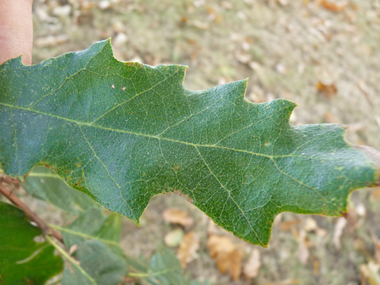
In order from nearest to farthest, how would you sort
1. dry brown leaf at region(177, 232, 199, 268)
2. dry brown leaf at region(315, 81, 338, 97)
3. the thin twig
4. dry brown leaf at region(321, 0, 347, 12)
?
the thin twig, dry brown leaf at region(177, 232, 199, 268), dry brown leaf at region(315, 81, 338, 97), dry brown leaf at region(321, 0, 347, 12)

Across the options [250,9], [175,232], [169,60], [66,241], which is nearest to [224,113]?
[66,241]

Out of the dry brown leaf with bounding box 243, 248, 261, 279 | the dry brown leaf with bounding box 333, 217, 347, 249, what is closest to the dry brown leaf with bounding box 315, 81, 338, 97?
the dry brown leaf with bounding box 333, 217, 347, 249

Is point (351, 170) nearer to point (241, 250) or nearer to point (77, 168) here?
point (77, 168)

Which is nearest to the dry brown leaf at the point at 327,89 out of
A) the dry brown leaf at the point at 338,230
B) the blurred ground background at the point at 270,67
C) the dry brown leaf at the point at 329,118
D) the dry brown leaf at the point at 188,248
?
the blurred ground background at the point at 270,67

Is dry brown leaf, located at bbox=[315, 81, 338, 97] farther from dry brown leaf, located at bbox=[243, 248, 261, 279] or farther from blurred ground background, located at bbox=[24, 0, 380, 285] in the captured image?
dry brown leaf, located at bbox=[243, 248, 261, 279]

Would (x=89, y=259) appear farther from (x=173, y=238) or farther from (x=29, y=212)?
(x=173, y=238)

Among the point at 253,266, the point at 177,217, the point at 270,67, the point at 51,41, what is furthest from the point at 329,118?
the point at 51,41
